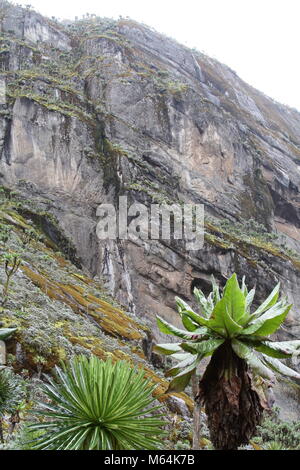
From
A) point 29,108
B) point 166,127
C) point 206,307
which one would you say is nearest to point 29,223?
point 29,108

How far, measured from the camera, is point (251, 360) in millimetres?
5133

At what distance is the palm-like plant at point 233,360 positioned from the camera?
5.17 meters

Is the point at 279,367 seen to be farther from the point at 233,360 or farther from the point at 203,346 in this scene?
the point at 203,346

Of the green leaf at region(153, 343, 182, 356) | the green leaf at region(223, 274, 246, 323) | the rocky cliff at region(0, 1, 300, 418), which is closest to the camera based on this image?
the green leaf at region(223, 274, 246, 323)

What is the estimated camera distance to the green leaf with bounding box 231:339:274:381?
5.06 metres

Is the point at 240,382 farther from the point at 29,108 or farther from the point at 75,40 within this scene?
the point at 75,40

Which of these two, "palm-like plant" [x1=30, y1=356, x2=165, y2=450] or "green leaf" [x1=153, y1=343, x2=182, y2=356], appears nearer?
"palm-like plant" [x1=30, y1=356, x2=165, y2=450]
